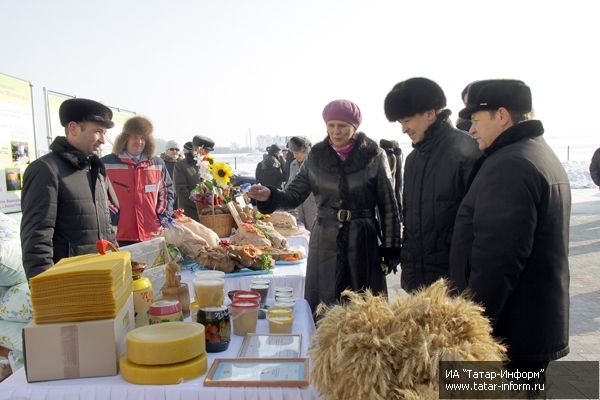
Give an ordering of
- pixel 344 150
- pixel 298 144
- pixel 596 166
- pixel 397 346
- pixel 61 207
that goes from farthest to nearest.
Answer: pixel 596 166 → pixel 298 144 → pixel 344 150 → pixel 61 207 → pixel 397 346

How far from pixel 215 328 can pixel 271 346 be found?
0.24 metres

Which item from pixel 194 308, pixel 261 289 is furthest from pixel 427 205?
pixel 194 308

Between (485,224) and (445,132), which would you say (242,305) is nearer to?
(485,224)

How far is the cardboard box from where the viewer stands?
155 centimetres

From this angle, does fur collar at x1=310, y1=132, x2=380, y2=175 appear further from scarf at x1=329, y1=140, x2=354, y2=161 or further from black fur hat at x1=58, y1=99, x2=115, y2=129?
black fur hat at x1=58, y1=99, x2=115, y2=129

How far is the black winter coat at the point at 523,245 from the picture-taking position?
66.5 inches

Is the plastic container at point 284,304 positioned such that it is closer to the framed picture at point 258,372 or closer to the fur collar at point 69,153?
the framed picture at point 258,372

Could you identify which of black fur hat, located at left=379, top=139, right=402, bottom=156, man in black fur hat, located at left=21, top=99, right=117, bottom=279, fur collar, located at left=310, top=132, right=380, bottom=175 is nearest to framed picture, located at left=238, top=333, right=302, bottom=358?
man in black fur hat, located at left=21, top=99, right=117, bottom=279

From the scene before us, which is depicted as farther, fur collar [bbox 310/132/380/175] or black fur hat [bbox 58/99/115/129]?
fur collar [bbox 310/132/380/175]

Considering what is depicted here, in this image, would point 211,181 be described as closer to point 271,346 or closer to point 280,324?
point 280,324

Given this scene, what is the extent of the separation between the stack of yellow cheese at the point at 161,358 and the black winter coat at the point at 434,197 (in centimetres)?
142

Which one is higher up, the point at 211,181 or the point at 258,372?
the point at 211,181

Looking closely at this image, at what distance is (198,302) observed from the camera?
2.18m

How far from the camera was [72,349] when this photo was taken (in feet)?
5.18
